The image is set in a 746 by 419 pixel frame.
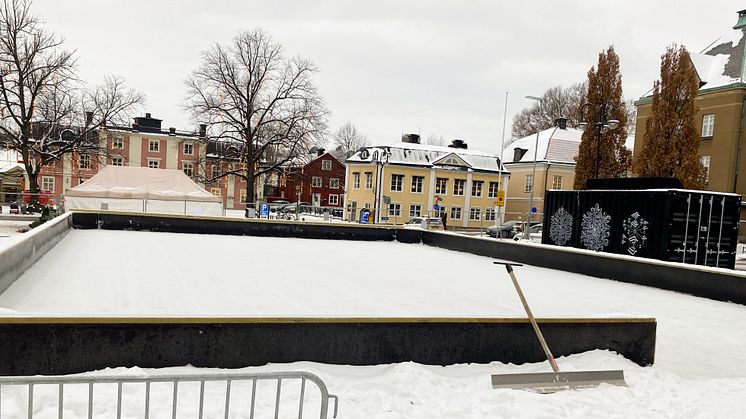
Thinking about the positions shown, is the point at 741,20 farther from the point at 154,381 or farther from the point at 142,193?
the point at 154,381

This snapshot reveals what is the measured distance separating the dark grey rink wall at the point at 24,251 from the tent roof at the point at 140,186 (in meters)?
15.2

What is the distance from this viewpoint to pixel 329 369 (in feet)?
16.3

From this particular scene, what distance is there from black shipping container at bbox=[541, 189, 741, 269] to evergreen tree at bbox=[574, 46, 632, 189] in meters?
18.8

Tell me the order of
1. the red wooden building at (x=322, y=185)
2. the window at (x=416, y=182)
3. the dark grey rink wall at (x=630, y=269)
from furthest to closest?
1. the red wooden building at (x=322, y=185)
2. the window at (x=416, y=182)
3. the dark grey rink wall at (x=630, y=269)

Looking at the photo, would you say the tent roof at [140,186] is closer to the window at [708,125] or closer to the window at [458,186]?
the window at [458,186]

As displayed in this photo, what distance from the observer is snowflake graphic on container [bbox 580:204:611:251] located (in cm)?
1673

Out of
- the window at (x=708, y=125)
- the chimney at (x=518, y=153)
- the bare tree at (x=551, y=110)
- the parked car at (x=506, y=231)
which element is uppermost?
the bare tree at (x=551, y=110)

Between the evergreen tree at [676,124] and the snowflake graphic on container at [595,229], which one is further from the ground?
the evergreen tree at [676,124]

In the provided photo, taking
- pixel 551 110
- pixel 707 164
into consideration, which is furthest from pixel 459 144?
pixel 707 164

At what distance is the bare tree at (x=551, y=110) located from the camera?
218 ft

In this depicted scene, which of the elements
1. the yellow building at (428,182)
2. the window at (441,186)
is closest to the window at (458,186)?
the yellow building at (428,182)

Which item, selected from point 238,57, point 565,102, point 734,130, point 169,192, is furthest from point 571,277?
point 565,102

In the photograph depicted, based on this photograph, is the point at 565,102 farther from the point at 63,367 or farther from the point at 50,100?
the point at 63,367

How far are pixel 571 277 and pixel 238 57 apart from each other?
33553 millimetres
